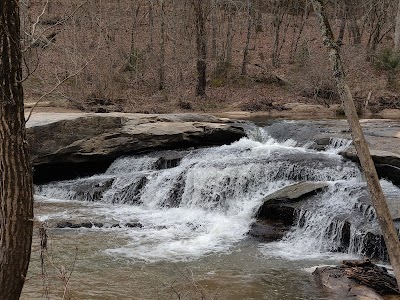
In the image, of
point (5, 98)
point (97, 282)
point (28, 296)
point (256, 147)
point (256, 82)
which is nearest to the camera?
point (5, 98)

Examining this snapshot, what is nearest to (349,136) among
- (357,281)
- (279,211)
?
(279,211)

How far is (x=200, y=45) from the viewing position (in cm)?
2188

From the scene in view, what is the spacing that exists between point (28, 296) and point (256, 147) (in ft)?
27.4

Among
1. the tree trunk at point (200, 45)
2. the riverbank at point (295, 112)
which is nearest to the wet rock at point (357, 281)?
the riverbank at point (295, 112)

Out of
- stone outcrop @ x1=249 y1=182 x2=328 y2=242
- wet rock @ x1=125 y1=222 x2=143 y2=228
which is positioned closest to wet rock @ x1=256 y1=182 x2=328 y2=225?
stone outcrop @ x1=249 y1=182 x2=328 y2=242

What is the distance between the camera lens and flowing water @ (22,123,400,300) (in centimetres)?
670

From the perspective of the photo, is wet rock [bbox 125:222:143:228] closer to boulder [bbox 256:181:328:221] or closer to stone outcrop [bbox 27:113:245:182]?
boulder [bbox 256:181:328:221]

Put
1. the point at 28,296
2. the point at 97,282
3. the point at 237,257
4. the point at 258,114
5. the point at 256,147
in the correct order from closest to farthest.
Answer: the point at 28,296, the point at 97,282, the point at 237,257, the point at 256,147, the point at 258,114

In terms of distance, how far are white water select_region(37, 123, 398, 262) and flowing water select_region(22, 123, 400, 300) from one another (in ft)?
0.07

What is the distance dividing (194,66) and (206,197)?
15535 mm

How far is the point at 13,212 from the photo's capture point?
3.27 m

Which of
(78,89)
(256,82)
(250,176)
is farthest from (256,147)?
(256,82)

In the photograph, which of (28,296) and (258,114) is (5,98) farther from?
(258,114)

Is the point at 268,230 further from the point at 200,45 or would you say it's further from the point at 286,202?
the point at 200,45
